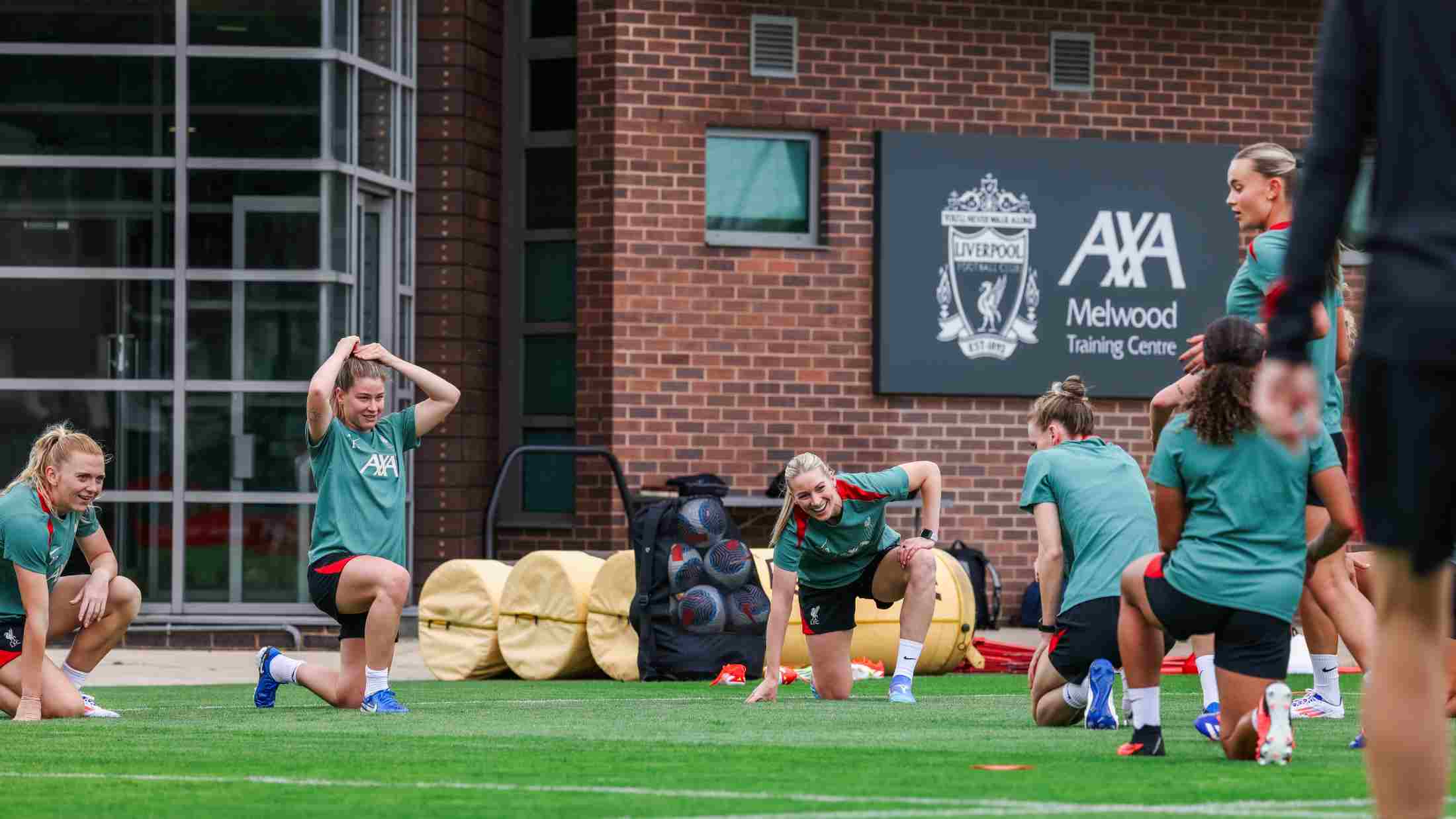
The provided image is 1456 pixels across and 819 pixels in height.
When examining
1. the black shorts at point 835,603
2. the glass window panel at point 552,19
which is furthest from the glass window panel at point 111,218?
the black shorts at point 835,603

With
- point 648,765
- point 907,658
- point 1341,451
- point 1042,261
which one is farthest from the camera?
point 1042,261

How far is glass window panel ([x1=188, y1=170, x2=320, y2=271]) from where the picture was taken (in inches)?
541

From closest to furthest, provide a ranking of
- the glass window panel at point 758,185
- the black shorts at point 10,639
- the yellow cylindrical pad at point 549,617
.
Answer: the black shorts at point 10,639 → the yellow cylindrical pad at point 549,617 → the glass window panel at point 758,185

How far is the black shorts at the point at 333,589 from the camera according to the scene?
28.6 ft

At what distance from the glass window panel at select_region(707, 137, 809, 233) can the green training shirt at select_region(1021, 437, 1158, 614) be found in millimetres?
7281

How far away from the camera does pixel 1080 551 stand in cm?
788

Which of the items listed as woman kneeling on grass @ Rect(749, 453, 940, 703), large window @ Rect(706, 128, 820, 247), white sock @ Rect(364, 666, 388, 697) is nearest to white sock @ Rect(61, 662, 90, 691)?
white sock @ Rect(364, 666, 388, 697)

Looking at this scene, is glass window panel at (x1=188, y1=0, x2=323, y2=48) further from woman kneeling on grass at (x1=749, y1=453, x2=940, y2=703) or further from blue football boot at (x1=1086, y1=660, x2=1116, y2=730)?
blue football boot at (x1=1086, y1=660, x2=1116, y2=730)

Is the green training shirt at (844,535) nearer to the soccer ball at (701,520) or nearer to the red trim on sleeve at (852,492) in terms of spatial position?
the red trim on sleeve at (852,492)

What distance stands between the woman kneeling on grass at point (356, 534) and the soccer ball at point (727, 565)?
8.46ft

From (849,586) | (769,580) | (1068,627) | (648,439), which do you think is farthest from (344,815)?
(648,439)

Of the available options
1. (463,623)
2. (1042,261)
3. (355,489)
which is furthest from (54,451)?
(1042,261)

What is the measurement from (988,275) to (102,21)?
6.07m

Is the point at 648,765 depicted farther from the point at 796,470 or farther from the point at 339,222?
the point at 339,222
